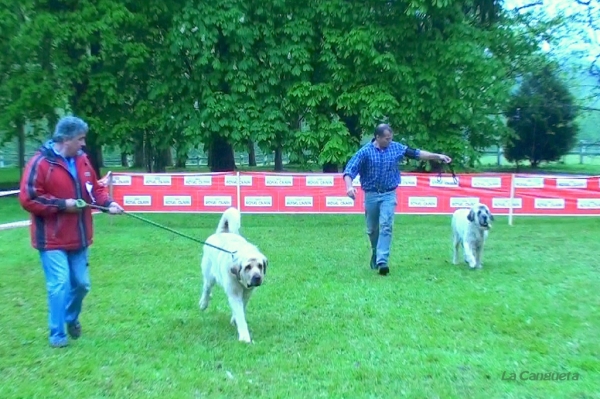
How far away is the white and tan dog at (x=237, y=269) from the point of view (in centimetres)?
643

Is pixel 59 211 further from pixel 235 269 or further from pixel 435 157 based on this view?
pixel 435 157

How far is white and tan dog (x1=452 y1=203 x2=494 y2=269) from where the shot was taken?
10.3 metres

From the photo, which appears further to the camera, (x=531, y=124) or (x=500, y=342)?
(x=531, y=124)

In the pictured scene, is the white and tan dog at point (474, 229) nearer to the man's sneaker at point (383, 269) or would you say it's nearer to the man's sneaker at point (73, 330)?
the man's sneaker at point (383, 269)

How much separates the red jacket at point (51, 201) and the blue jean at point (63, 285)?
114 millimetres

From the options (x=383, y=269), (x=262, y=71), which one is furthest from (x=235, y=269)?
(x=262, y=71)

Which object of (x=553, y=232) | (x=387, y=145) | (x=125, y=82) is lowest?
(x=553, y=232)

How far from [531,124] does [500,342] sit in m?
28.3

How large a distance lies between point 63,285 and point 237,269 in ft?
4.84

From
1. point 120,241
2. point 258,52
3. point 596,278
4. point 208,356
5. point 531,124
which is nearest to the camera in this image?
point 208,356

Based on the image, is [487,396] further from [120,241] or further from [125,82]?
[125,82]

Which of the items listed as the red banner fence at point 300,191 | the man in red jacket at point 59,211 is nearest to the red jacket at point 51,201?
the man in red jacket at point 59,211

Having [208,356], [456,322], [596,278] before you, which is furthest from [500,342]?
[596,278]

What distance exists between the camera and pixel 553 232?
51.7 feet
